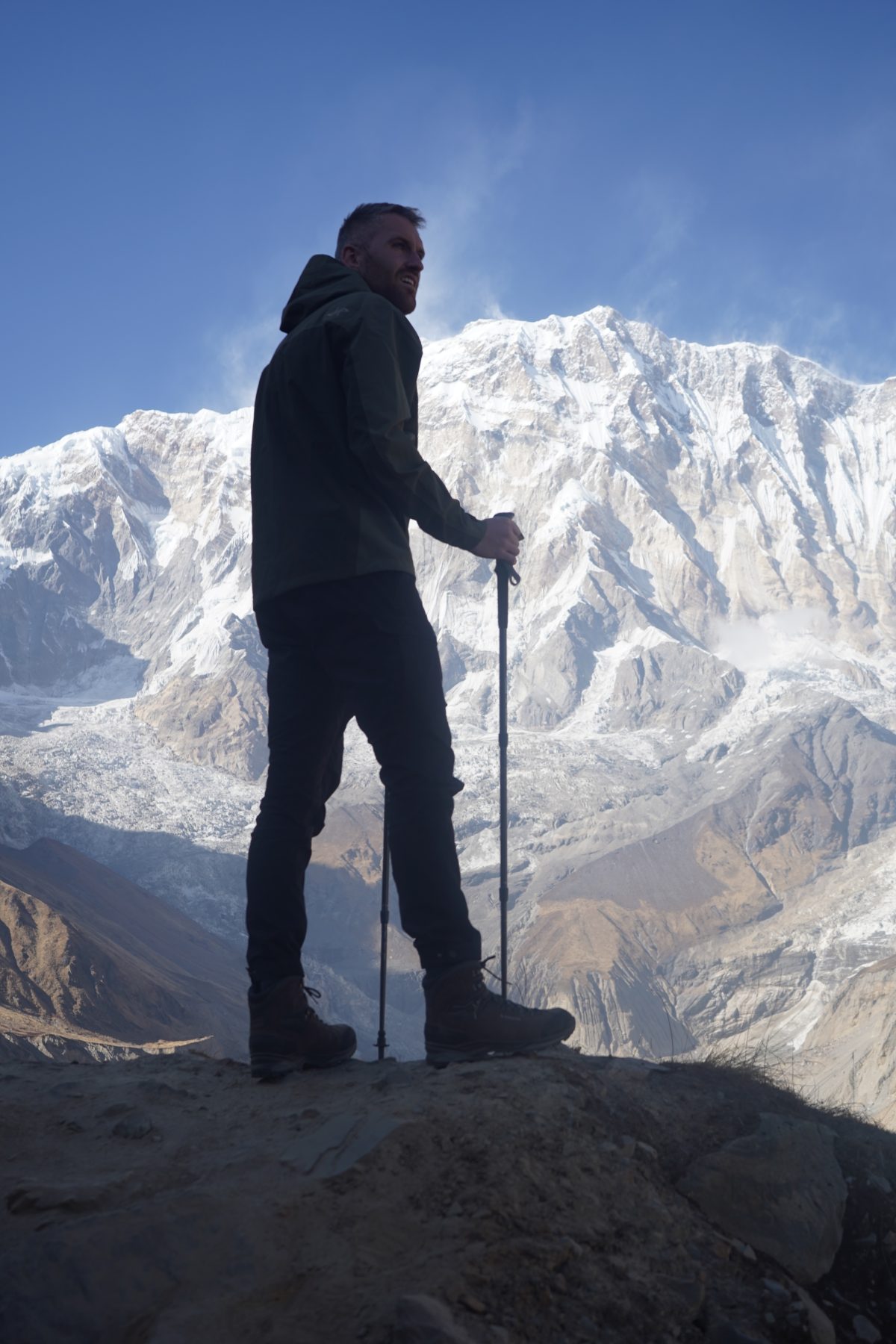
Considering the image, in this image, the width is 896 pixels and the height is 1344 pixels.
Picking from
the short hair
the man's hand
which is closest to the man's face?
the short hair

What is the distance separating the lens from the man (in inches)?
99.0

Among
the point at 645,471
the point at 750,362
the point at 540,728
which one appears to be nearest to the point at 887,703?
the point at 540,728

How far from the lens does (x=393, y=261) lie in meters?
2.80

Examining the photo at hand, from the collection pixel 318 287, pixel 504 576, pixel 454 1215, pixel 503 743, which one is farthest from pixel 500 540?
pixel 454 1215

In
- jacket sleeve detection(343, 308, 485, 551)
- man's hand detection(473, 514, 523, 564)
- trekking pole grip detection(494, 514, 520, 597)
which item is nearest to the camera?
jacket sleeve detection(343, 308, 485, 551)

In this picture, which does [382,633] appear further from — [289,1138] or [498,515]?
[289,1138]

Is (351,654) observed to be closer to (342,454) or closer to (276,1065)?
(342,454)

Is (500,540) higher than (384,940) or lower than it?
higher

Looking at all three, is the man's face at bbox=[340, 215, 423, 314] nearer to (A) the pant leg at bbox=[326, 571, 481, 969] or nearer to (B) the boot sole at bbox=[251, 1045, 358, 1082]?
(A) the pant leg at bbox=[326, 571, 481, 969]

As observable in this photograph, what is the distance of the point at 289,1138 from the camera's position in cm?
211

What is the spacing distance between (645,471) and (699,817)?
7758 centimetres

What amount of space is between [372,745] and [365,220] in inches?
55.8

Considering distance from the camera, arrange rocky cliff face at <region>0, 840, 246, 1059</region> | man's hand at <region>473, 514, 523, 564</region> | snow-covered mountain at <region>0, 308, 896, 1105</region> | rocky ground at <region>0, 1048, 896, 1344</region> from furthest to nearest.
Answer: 1. snow-covered mountain at <region>0, 308, 896, 1105</region>
2. rocky cliff face at <region>0, 840, 246, 1059</region>
3. man's hand at <region>473, 514, 523, 564</region>
4. rocky ground at <region>0, 1048, 896, 1344</region>

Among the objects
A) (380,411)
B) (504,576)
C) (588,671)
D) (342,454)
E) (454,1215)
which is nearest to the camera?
(454,1215)
